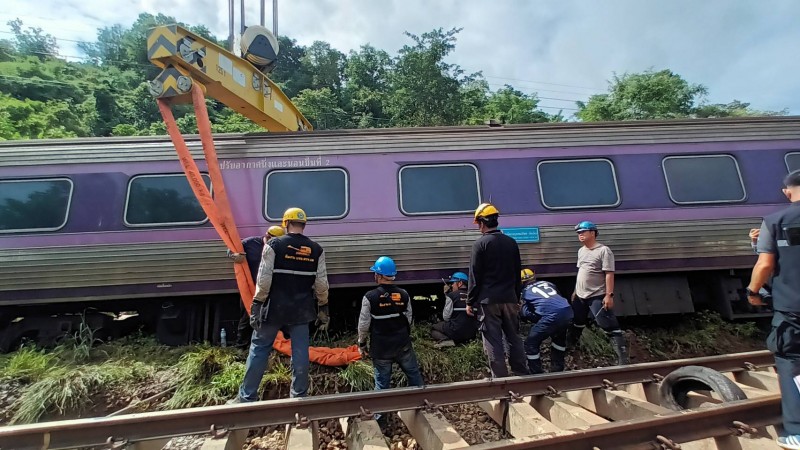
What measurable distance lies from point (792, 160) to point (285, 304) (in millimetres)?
7719

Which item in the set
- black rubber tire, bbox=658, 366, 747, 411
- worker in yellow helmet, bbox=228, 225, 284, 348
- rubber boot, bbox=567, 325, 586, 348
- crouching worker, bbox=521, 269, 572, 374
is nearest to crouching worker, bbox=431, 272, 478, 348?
crouching worker, bbox=521, 269, 572, 374

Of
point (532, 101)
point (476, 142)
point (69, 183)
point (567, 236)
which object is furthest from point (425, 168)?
point (532, 101)

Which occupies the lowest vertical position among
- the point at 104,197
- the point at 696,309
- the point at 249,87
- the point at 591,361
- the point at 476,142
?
the point at 591,361

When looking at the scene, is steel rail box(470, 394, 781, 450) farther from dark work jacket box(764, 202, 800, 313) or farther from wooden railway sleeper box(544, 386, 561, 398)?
wooden railway sleeper box(544, 386, 561, 398)

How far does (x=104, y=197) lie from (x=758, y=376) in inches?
307

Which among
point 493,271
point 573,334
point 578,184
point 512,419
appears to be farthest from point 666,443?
point 578,184

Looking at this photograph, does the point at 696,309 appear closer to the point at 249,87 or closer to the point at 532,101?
the point at 249,87

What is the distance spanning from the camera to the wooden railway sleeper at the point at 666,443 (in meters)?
2.36

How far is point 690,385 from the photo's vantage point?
3275 millimetres

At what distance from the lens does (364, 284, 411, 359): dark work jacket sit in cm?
381

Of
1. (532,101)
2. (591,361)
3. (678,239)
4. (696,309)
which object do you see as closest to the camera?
(591,361)

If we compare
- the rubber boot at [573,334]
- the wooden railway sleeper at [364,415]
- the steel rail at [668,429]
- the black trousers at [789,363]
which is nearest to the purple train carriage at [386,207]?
the rubber boot at [573,334]

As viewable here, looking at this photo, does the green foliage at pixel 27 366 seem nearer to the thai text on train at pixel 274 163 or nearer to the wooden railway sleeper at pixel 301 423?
the thai text on train at pixel 274 163

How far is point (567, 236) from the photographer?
5605 millimetres
